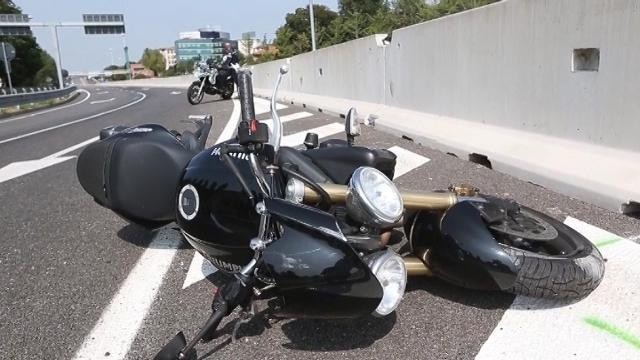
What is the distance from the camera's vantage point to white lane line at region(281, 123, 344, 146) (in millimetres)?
8192

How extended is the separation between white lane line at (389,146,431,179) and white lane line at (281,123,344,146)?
1.72 meters

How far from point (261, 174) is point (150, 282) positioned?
138 cm

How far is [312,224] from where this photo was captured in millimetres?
2152

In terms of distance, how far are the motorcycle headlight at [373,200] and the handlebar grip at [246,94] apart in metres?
0.51

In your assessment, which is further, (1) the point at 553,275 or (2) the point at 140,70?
(2) the point at 140,70

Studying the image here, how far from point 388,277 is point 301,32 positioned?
209 feet

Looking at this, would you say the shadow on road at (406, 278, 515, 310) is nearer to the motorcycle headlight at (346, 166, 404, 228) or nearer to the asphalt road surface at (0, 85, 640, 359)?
the asphalt road surface at (0, 85, 640, 359)

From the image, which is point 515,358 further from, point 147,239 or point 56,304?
point 147,239

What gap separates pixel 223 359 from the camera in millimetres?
2410

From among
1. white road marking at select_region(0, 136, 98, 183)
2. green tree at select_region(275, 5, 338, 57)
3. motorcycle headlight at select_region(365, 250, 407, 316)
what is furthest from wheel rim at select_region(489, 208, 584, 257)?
green tree at select_region(275, 5, 338, 57)

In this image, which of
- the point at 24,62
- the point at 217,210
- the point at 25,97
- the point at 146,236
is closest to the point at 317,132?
the point at 146,236

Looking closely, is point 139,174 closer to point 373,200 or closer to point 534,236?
point 373,200

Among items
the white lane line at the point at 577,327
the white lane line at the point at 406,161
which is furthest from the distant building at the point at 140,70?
the white lane line at the point at 577,327

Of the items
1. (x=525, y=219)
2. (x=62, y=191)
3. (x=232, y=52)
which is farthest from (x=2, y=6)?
(x=525, y=219)
